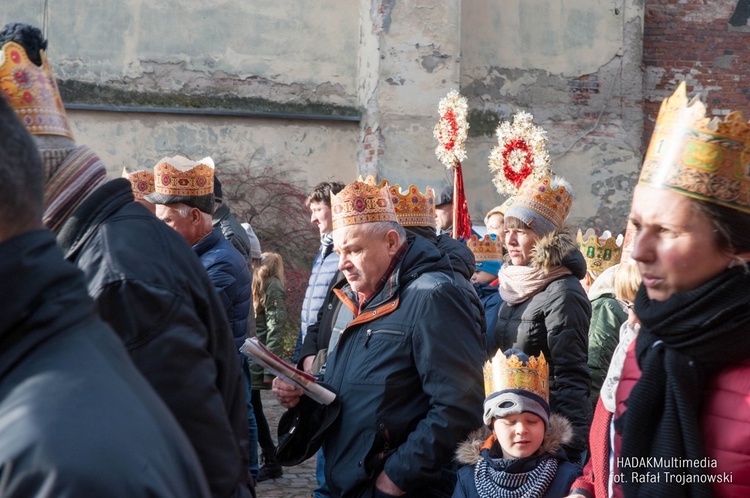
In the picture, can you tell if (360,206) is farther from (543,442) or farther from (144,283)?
(144,283)

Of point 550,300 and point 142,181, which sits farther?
point 142,181

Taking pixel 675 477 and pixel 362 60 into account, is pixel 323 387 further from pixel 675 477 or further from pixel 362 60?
pixel 362 60

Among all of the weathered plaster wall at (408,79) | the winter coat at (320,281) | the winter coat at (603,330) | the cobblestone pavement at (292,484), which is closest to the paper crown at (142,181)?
the winter coat at (320,281)

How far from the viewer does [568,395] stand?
4.52 meters

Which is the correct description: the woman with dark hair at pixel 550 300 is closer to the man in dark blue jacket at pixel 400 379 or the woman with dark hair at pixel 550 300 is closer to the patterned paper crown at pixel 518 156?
the man in dark blue jacket at pixel 400 379

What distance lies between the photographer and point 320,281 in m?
6.07

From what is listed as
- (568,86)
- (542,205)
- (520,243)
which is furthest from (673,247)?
(568,86)

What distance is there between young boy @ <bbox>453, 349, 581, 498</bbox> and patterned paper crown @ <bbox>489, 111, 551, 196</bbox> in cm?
343

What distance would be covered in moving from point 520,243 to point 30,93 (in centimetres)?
347

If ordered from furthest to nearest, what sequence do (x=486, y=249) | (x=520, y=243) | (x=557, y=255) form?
(x=486, y=249)
(x=520, y=243)
(x=557, y=255)

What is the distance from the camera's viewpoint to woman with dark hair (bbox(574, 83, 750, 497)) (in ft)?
6.98

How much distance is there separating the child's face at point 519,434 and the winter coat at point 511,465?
0.04 metres

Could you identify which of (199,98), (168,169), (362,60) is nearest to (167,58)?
(199,98)

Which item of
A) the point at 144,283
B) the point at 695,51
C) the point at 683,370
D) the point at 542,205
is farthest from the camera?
the point at 695,51
